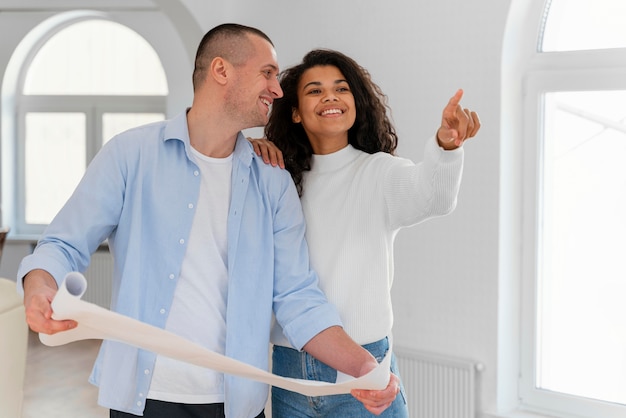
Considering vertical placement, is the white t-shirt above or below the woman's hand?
below

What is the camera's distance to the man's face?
6.64 ft

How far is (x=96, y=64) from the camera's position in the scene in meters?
8.31

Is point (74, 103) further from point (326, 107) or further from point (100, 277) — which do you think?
point (326, 107)

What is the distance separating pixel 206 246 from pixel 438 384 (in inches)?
93.6

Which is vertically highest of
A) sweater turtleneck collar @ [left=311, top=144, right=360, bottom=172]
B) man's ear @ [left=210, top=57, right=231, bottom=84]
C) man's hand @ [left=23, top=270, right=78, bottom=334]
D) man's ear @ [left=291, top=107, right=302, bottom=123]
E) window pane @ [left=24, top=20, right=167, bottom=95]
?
window pane @ [left=24, top=20, right=167, bottom=95]

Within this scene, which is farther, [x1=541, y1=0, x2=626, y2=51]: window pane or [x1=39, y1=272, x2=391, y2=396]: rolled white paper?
[x1=541, y1=0, x2=626, y2=51]: window pane

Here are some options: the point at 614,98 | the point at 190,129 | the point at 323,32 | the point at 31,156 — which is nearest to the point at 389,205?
the point at 190,129

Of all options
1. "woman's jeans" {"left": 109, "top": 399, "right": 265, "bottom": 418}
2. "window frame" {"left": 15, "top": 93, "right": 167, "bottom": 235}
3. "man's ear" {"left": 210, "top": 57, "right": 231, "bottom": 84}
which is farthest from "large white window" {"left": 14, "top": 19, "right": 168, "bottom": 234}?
"woman's jeans" {"left": 109, "top": 399, "right": 265, "bottom": 418}

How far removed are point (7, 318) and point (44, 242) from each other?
3.70ft

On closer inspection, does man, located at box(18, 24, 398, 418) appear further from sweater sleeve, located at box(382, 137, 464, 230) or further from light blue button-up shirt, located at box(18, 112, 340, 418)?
sweater sleeve, located at box(382, 137, 464, 230)

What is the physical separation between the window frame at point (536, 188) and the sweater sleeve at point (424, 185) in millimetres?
1992

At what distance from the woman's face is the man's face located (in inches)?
5.0

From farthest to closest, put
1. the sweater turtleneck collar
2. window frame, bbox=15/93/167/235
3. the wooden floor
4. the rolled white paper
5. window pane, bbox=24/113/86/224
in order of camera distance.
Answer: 1. window pane, bbox=24/113/86/224
2. window frame, bbox=15/93/167/235
3. the wooden floor
4. the sweater turtleneck collar
5. the rolled white paper

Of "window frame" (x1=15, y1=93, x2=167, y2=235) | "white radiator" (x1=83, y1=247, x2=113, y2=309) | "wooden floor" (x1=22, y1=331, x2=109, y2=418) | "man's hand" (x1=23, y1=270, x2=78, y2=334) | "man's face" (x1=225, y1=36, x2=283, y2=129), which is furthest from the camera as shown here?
"window frame" (x1=15, y1=93, x2=167, y2=235)
